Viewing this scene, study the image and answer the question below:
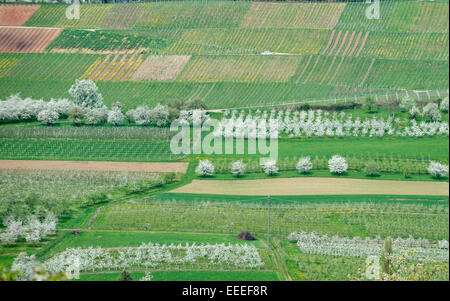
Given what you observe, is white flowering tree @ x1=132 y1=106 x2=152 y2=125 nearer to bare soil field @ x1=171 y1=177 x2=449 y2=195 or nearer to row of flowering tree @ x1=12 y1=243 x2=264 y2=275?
bare soil field @ x1=171 y1=177 x2=449 y2=195

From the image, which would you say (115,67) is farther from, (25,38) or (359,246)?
(359,246)

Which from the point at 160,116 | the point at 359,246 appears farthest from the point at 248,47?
the point at 359,246

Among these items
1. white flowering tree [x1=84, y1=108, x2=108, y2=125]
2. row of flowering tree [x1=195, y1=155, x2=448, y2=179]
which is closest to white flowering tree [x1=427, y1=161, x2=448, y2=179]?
row of flowering tree [x1=195, y1=155, x2=448, y2=179]

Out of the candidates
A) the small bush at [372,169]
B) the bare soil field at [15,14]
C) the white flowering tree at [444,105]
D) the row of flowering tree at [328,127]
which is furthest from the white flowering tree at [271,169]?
the bare soil field at [15,14]

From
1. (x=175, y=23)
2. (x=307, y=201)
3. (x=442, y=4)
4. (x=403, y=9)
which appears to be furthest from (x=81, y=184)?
(x=442, y=4)
